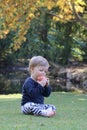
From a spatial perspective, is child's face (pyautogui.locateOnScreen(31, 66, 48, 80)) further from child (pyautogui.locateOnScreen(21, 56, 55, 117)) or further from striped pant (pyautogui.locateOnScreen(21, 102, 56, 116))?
striped pant (pyautogui.locateOnScreen(21, 102, 56, 116))

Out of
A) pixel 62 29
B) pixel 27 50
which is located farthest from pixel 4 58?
pixel 62 29

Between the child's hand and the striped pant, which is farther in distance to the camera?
the child's hand

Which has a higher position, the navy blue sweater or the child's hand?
the child's hand

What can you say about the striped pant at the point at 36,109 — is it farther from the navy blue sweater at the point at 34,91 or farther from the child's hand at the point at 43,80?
the child's hand at the point at 43,80

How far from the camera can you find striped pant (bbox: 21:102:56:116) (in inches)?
273

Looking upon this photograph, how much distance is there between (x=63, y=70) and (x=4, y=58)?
13.4 feet

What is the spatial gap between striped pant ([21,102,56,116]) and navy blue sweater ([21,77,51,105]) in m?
0.12

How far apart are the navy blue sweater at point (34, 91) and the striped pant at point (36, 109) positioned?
12 cm

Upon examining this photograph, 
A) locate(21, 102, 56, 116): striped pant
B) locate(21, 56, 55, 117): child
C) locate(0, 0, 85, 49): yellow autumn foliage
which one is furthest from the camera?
locate(0, 0, 85, 49): yellow autumn foliage

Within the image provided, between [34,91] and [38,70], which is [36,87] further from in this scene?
[38,70]

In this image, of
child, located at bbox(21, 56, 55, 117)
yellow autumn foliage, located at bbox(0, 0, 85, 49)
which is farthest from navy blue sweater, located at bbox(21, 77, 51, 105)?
yellow autumn foliage, located at bbox(0, 0, 85, 49)

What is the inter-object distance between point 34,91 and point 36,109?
0.32 meters

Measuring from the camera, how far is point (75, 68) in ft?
82.3

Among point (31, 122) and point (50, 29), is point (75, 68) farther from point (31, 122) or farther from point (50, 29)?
point (31, 122)
